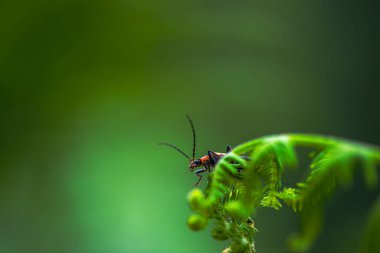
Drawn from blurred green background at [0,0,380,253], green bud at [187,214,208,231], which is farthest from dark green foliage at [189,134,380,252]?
blurred green background at [0,0,380,253]

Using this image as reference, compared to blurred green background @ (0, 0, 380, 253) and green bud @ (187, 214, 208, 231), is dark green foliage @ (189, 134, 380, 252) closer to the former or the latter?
green bud @ (187, 214, 208, 231)

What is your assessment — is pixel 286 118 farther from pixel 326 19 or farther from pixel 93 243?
pixel 93 243

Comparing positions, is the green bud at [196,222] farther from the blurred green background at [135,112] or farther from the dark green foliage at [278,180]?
the blurred green background at [135,112]

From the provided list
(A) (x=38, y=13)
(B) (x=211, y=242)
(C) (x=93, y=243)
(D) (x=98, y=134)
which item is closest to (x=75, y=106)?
(D) (x=98, y=134)

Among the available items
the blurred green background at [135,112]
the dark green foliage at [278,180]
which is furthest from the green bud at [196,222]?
the blurred green background at [135,112]

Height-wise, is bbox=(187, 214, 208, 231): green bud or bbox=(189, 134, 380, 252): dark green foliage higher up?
bbox=(189, 134, 380, 252): dark green foliage

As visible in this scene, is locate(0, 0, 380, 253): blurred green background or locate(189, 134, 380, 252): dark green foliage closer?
locate(189, 134, 380, 252): dark green foliage
